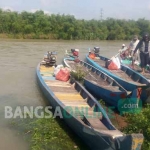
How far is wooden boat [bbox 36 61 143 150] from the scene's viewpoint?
12.5 ft

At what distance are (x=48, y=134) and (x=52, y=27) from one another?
30092 mm

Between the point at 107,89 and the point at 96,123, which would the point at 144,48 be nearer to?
the point at 107,89

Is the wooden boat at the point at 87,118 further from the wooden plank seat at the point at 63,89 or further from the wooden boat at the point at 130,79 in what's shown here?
the wooden boat at the point at 130,79

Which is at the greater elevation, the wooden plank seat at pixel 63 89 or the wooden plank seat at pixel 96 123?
the wooden plank seat at pixel 63 89

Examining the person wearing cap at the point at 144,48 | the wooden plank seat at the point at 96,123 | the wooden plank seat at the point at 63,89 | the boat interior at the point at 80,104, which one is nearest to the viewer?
the wooden plank seat at the point at 96,123

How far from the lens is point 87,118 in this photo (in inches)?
204

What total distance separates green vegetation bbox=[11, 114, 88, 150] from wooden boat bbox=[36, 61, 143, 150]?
0.24 meters

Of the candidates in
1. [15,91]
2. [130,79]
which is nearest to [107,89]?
[130,79]

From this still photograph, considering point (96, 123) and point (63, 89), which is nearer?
point (96, 123)

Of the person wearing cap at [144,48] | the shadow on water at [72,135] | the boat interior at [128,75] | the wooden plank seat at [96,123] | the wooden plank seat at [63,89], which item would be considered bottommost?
the shadow on water at [72,135]

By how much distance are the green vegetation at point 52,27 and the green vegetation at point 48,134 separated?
25.8 metres

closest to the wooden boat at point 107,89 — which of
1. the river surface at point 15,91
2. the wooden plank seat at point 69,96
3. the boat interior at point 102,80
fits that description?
the boat interior at point 102,80

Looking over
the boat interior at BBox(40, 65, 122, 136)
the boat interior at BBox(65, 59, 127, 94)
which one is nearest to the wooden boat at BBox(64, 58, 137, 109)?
the boat interior at BBox(65, 59, 127, 94)

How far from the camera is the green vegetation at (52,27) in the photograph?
32219mm
